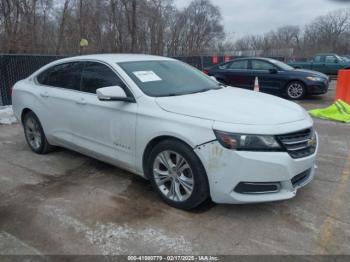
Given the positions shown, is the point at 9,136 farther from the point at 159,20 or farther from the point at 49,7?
the point at 159,20

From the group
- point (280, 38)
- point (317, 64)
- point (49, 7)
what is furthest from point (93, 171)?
point (280, 38)

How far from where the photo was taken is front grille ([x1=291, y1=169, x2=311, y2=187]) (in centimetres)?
357

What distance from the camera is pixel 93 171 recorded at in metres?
4.98

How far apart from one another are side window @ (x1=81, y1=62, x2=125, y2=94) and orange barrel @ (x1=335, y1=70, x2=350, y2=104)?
763 cm

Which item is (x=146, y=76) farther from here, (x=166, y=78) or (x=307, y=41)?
(x=307, y=41)

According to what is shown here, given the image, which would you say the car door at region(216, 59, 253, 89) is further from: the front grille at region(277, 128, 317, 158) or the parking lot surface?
the front grille at region(277, 128, 317, 158)

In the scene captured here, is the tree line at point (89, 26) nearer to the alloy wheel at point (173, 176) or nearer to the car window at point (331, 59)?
the car window at point (331, 59)

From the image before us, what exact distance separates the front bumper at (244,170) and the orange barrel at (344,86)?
24.3 feet

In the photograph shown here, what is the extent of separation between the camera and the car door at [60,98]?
488 cm

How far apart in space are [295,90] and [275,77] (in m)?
0.76

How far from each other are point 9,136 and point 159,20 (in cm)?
2820

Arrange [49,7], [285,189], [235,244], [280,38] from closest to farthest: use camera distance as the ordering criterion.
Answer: [235,244]
[285,189]
[49,7]
[280,38]

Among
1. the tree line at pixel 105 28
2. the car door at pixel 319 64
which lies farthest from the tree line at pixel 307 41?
the car door at pixel 319 64

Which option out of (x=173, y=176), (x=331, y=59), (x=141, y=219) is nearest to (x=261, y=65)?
(x=173, y=176)
